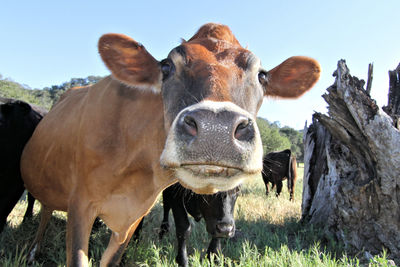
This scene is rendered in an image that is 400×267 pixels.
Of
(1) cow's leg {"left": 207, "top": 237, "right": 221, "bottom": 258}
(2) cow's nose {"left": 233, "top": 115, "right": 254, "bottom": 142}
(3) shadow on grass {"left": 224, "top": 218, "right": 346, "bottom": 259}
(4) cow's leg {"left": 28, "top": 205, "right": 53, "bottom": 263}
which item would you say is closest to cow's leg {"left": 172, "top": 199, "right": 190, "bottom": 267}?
(1) cow's leg {"left": 207, "top": 237, "right": 221, "bottom": 258}

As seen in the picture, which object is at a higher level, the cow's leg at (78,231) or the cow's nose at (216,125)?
the cow's nose at (216,125)

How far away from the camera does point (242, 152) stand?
1664 millimetres

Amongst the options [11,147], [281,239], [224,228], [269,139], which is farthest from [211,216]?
[269,139]

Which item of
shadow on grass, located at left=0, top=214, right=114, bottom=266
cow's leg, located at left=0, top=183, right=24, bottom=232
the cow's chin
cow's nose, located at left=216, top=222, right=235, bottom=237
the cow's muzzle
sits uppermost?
the cow's muzzle

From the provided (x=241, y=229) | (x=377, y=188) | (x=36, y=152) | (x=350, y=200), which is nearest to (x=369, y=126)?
(x=377, y=188)

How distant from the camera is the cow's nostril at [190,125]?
5.54 feet

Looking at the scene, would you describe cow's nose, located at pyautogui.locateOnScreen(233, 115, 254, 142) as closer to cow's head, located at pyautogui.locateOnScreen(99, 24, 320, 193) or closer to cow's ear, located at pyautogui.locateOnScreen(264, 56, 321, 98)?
cow's head, located at pyautogui.locateOnScreen(99, 24, 320, 193)

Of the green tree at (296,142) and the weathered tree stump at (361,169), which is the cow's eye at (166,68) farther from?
the green tree at (296,142)

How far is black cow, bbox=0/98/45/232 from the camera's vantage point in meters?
3.77

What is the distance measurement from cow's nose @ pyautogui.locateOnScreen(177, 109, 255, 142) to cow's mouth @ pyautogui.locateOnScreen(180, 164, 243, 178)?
0.59 ft

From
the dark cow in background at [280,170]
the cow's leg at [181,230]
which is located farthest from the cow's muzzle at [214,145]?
the dark cow in background at [280,170]

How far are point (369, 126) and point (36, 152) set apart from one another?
4.16 m

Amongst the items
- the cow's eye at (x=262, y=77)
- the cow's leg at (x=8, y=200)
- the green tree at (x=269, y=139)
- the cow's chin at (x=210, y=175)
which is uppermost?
the green tree at (x=269, y=139)

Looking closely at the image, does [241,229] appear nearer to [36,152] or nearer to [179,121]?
[36,152]
